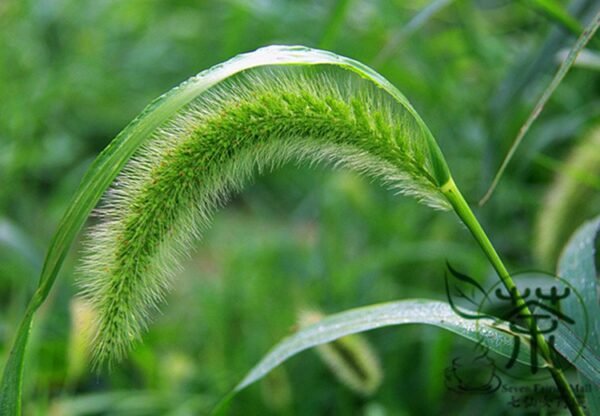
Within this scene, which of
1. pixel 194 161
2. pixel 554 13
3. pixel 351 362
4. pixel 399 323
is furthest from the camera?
pixel 351 362

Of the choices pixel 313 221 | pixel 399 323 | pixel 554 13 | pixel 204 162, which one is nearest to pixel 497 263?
pixel 399 323

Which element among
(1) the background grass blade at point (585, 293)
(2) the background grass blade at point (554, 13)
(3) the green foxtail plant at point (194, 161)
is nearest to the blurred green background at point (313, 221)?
(2) the background grass blade at point (554, 13)

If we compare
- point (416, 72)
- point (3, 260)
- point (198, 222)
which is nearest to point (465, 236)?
point (416, 72)

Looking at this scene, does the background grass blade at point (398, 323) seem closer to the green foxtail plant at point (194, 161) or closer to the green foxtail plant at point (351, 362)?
the green foxtail plant at point (194, 161)

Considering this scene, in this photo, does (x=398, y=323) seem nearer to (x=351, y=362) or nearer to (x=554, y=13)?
(x=351, y=362)

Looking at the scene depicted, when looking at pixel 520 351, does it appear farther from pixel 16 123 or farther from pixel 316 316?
pixel 16 123

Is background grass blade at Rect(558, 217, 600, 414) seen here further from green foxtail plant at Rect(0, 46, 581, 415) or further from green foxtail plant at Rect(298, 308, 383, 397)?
green foxtail plant at Rect(298, 308, 383, 397)
